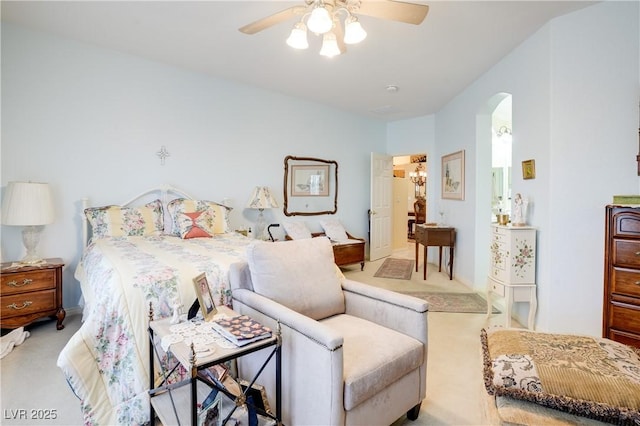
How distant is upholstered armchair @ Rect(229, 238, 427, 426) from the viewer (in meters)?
1.39

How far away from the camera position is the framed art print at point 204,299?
1590 millimetres

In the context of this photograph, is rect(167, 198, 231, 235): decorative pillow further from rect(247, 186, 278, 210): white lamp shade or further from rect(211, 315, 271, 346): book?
rect(211, 315, 271, 346): book

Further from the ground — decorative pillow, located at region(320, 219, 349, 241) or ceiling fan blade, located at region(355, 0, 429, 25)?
ceiling fan blade, located at region(355, 0, 429, 25)

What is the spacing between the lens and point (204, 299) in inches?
64.9

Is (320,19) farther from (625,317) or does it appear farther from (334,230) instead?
(334,230)

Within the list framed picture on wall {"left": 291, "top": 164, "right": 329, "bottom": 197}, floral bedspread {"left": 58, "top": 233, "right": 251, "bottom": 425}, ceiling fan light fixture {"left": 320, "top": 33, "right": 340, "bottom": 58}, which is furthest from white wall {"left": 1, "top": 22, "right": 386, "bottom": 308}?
ceiling fan light fixture {"left": 320, "top": 33, "right": 340, "bottom": 58}

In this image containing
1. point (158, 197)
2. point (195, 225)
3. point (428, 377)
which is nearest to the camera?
point (428, 377)

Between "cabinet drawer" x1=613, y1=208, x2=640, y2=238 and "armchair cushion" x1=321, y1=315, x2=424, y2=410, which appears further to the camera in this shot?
"cabinet drawer" x1=613, y1=208, x2=640, y2=238

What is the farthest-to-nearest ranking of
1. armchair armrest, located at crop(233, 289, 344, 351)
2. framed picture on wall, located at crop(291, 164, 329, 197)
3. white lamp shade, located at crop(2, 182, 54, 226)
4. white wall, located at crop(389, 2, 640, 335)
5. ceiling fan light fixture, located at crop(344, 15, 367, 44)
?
framed picture on wall, located at crop(291, 164, 329, 197)
white lamp shade, located at crop(2, 182, 54, 226)
white wall, located at crop(389, 2, 640, 335)
ceiling fan light fixture, located at crop(344, 15, 367, 44)
armchair armrest, located at crop(233, 289, 344, 351)

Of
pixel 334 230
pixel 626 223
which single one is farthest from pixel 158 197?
pixel 626 223

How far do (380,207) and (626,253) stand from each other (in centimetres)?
425

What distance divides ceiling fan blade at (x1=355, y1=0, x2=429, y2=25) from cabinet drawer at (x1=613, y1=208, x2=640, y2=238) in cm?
191

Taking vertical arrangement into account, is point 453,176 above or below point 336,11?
below

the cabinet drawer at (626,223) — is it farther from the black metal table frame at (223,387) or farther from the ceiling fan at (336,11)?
the black metal table frame at (223,387)
